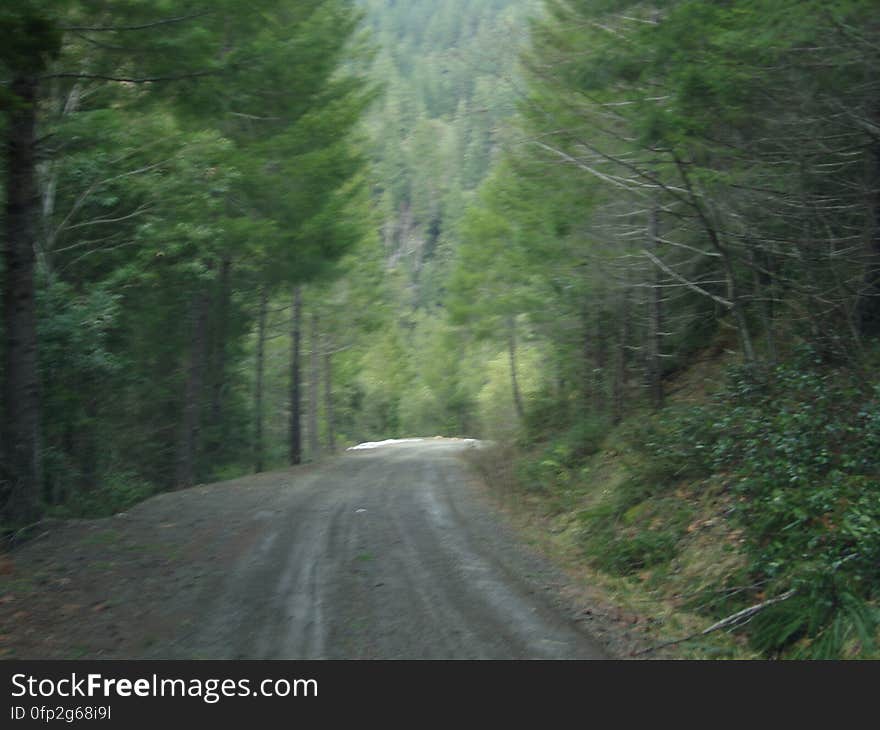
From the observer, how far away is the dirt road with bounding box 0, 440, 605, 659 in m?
7.02

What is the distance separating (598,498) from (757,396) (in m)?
3.56

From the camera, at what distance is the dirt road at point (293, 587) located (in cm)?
702

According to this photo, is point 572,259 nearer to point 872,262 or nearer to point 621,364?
point 621,364

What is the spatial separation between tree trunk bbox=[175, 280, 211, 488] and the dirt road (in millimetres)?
4800

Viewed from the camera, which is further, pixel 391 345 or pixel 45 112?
pixel 391 345

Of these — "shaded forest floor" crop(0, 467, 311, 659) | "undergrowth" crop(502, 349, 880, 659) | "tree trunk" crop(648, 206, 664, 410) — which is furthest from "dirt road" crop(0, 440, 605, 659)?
"tree trunk" crop(648, 206, 664, 410)

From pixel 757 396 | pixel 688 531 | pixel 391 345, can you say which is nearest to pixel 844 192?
pixel 757 396

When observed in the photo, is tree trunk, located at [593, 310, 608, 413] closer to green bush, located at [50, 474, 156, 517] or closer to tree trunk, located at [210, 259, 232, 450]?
tree trunk, located at [210, 259, 232, 450]

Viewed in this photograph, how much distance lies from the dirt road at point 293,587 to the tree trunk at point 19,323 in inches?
36.7

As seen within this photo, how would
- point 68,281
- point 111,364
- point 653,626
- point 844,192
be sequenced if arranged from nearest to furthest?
point 653,626 → point 844,192 → point 111,364 → point 68,281

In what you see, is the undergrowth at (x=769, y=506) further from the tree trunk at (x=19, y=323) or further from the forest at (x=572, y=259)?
the tree trunk at (x=19, y=323)

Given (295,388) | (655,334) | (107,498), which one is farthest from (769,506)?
(295,388)

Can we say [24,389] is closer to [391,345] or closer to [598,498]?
[598,498]

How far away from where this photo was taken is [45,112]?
12.9m
